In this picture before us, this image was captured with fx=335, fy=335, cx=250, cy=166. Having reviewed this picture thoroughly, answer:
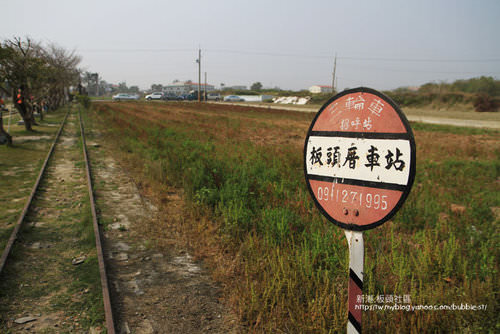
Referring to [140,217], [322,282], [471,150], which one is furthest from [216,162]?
[471,150]

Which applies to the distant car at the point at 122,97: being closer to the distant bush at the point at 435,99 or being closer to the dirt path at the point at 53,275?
the distant bush at the point at 435,99

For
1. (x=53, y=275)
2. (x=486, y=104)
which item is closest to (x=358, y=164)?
(x=53, y=275)

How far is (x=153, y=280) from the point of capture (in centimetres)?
427

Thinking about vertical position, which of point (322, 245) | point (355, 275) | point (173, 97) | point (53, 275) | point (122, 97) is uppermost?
point (173, 97)

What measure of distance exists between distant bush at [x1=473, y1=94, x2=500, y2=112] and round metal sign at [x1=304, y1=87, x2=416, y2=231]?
4507cm

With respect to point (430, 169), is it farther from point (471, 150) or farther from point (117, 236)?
point (117, 236)

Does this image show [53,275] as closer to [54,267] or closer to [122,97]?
[54,267]

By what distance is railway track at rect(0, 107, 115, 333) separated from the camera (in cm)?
348

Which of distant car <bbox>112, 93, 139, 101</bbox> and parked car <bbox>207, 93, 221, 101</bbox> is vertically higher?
parked car <bbox>207, 93, 221, 101</bbox>

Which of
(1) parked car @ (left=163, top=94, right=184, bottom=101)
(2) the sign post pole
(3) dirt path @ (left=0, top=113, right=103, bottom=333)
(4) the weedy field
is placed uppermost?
(1) parked car @ (left=163, top=94, right=184, bottom=101)

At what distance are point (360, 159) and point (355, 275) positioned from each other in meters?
0.68

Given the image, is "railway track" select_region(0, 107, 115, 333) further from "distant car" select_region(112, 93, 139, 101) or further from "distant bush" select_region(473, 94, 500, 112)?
"distant car" select_region(112, 93, 139, 101)

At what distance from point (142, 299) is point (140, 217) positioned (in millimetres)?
2839

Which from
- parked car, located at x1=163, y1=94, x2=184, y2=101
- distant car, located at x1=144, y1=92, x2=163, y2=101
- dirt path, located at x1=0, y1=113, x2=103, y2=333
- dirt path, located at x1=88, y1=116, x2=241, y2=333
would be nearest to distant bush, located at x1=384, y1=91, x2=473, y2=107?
parked car, located at x1=163, y1=94, x2=184, y2=101
